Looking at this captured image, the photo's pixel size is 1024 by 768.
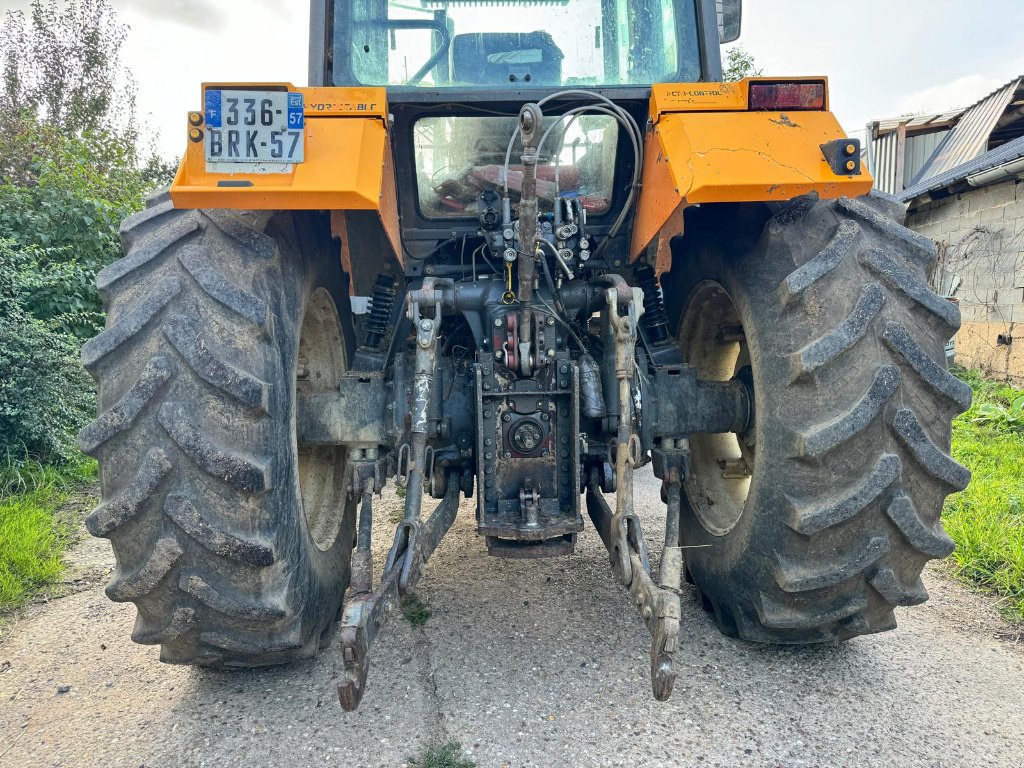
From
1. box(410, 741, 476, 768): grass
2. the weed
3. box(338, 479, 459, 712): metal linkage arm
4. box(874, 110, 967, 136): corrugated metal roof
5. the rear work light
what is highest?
box(874, 110, 967, 136): corrugated metal roof

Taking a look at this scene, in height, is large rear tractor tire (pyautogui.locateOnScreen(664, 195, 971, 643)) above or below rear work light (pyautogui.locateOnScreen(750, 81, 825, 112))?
below

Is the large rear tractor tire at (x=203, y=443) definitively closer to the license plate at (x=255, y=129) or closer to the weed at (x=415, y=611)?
the license plate at (x=255, y=129)

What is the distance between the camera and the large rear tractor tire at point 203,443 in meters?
1.85

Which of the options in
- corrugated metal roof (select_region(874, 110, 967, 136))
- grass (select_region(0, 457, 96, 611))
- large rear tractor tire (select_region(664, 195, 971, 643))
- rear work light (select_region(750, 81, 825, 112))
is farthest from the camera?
corrugated metal roof (select_region(874, 110, 967, 136))

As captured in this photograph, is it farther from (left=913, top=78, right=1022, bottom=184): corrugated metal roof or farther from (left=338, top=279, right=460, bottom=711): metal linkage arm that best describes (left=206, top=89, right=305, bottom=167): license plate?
(left=913, top=78, right=1022, bottom=184): corrugated metal roof

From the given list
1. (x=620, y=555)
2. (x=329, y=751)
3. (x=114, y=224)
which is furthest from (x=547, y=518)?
(x=114, y=224)

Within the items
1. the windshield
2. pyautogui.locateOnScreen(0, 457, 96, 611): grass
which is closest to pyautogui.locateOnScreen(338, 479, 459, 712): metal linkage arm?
the windshield

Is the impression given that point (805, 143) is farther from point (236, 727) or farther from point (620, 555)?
point (236, 727)

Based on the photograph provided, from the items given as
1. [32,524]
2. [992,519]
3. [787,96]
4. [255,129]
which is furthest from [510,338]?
[32,524]

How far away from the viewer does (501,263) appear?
103 inches

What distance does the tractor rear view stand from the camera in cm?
190

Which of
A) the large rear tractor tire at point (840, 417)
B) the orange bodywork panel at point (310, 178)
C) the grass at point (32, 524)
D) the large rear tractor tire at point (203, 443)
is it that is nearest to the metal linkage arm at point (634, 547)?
the large rear tractor tire at point (840, 417)

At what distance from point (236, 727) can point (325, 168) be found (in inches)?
62.5

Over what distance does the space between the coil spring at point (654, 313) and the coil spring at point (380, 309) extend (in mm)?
960
